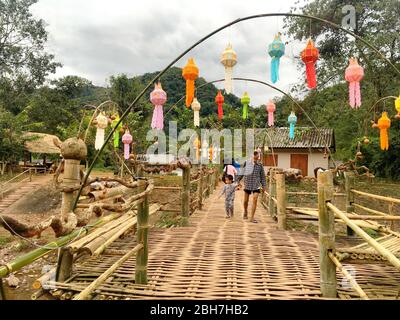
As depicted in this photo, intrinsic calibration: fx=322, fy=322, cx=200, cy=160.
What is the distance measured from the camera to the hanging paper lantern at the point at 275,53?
371cm

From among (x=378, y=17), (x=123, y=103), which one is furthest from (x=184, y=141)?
(x=378, y=17)

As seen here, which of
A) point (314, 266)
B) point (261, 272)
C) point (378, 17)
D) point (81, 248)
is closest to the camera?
point (81, 248)

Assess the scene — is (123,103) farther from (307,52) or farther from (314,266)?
(314,266)

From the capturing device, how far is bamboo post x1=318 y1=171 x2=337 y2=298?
2168 mm

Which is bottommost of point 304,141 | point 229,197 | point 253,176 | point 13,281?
point 13,281

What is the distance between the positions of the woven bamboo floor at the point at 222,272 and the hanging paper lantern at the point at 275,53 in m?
1.95

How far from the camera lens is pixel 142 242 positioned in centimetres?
244

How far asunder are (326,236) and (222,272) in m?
0.94

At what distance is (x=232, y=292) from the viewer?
2.28m
